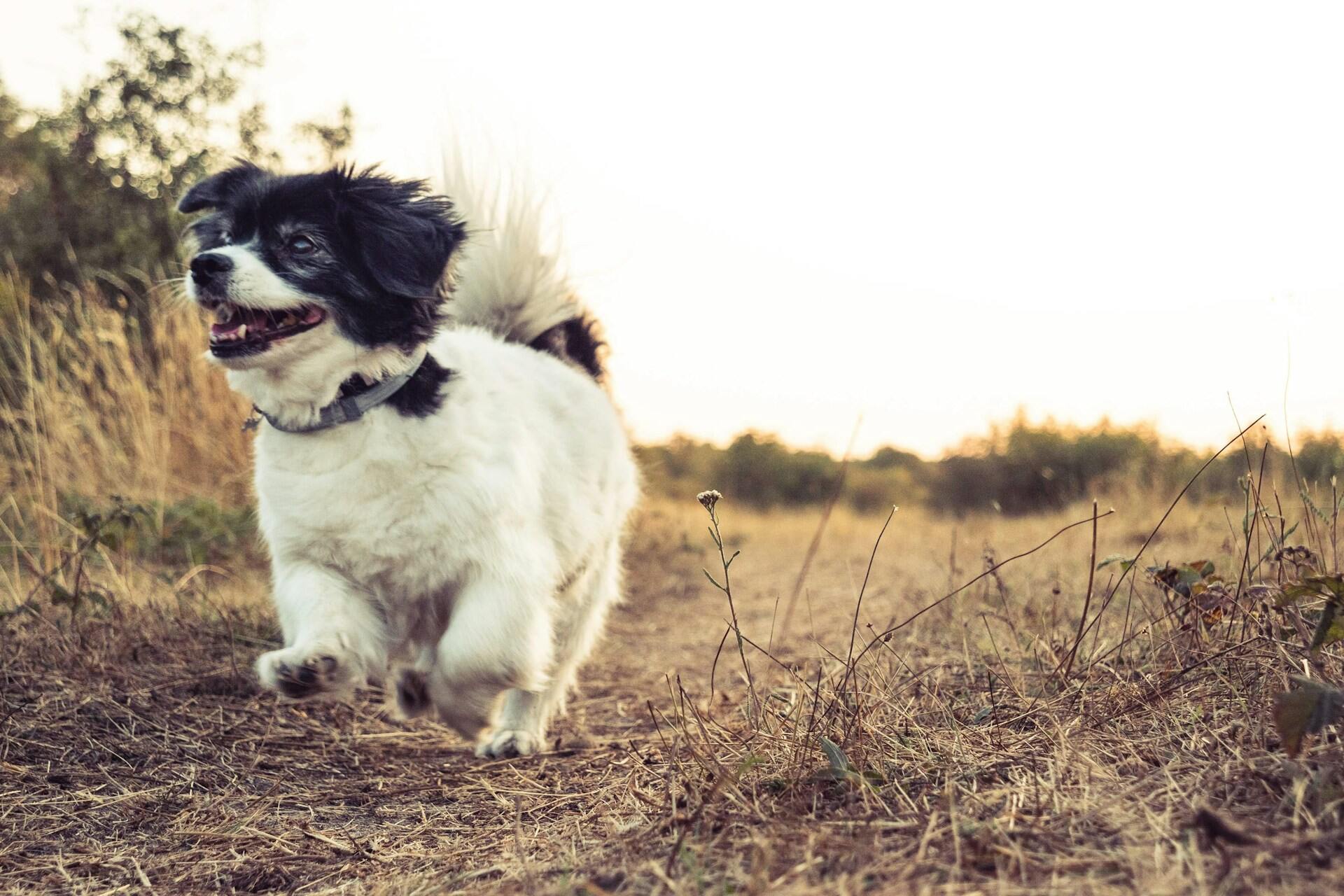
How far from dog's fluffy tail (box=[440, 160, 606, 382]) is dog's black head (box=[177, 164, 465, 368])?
2.83 feet

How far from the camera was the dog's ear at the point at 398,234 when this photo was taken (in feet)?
10.3

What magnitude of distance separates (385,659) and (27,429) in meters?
4.81

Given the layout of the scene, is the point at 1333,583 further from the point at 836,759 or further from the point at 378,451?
the point at 378,451

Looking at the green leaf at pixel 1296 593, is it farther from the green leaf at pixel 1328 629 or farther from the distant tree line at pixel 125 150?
the distant tree line at pixel 125 150

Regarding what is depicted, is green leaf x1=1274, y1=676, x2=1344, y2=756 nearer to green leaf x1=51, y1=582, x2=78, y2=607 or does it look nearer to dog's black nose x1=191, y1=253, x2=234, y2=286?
dog's black nose x1=191, y1=253, x2=234, y2=286

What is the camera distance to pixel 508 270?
426 centimetres

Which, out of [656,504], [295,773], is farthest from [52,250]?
[295,773]

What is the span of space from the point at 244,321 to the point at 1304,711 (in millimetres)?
2643

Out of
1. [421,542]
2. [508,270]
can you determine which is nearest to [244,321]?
[421,542]

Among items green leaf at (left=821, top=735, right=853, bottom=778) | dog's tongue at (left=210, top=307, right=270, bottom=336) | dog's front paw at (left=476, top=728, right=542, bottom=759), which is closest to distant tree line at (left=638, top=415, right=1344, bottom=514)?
dog's front paw at (left=476, top=728, right=542, bottom=759)

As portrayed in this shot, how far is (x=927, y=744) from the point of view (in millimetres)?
2094

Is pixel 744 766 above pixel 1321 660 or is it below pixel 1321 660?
below

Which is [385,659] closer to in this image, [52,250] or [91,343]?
[91,343]

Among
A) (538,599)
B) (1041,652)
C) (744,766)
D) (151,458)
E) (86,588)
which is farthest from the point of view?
(151,458)
